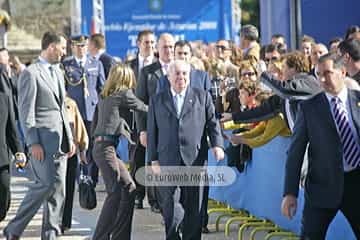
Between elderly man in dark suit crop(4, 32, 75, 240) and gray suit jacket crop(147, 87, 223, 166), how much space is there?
963 millimetres

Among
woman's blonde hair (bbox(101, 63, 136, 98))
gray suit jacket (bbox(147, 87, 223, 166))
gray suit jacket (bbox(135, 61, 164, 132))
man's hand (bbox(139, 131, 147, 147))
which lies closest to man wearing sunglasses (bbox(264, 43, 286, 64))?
gray suit jacket (bbox(135, 61, 164, 132))

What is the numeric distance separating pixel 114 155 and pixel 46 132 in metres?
0.68

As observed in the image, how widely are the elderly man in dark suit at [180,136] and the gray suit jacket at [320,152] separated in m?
2.22

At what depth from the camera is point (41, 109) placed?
33.8ft

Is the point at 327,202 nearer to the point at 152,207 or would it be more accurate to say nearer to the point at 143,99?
the point at 143,99

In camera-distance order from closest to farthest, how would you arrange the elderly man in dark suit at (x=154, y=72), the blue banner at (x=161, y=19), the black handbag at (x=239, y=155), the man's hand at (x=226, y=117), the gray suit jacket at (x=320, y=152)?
the gray suit jacket at (x=320, y=152)
the man's hand at (x=226, y=117)
the elderly man in dark suit at (x=154, y=72)
the black handbag at (x=239, y=155)
the blue banner at (x=161, y=19)

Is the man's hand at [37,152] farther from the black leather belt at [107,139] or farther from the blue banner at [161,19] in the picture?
the blue banner at [161,19]

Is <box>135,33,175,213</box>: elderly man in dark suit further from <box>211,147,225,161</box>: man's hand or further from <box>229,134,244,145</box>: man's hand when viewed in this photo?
<box>211,147,225,161</box>: man's hand

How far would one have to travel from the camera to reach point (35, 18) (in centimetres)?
5594

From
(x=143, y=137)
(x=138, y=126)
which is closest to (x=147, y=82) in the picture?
(x=138, y=126)

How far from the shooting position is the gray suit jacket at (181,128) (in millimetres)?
9812

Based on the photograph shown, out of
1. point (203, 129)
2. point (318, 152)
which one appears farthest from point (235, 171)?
point (318, 152)

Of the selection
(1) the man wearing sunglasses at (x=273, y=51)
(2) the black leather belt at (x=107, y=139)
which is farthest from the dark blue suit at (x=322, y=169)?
(1) the man wearing sunglasses at (x=273, y=51)

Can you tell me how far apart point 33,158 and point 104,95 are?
2.95 feet
